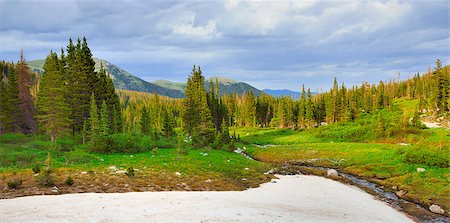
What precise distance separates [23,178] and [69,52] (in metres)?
43.1

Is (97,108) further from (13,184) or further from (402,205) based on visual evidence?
(402,205)

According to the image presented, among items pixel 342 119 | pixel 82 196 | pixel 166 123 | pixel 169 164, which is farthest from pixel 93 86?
pixel 342 119

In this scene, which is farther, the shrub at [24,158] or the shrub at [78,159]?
the shrub at [78,159]

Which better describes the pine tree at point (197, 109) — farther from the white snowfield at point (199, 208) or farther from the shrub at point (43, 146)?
the white snowfield at point (199, 208)

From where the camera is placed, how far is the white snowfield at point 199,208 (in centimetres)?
1367

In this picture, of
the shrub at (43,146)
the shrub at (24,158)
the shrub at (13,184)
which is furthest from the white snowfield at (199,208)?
the shrub at (43,146)

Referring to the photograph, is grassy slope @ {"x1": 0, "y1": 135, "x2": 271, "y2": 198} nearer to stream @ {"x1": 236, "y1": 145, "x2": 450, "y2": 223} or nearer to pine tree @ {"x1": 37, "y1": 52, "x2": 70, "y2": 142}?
stream @ {"x1": 236, "y1": 145, "x2": 450, "y2": 223}

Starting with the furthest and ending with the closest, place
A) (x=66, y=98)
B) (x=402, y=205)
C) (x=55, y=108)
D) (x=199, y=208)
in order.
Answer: (x=66, y=98) < (x=55, y=108) < (x=402, y=205) < (x=199, y=208)

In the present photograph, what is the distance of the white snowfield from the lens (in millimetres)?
13672

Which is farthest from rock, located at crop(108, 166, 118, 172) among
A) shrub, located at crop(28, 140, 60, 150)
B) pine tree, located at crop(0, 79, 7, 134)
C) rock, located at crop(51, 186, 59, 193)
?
pine tree, located at crop(0, 79, 7, 134)

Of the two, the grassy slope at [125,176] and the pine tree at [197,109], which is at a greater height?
the pine tree at [197,109]

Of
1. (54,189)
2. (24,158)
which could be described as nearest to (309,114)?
(24,158)

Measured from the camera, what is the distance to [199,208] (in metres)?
16.2

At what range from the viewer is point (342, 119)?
116 metres
